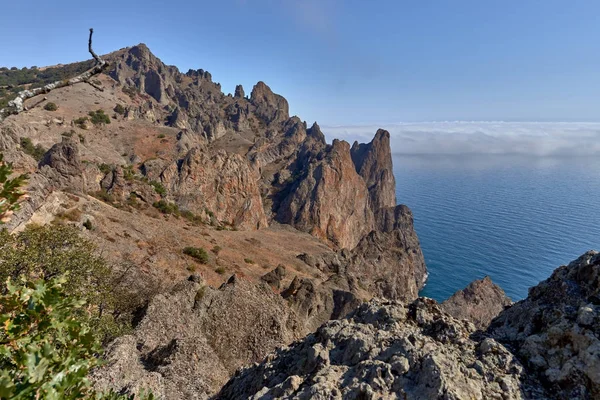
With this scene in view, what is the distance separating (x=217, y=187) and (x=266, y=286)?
198 feet

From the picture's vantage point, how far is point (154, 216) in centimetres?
5541

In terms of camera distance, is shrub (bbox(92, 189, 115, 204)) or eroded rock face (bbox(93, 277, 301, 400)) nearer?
eroded rock face (bbox(93, 277, 301, 400))

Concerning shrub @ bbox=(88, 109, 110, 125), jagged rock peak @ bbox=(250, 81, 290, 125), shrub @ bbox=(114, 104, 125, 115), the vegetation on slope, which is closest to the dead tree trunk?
the vegetation on slope

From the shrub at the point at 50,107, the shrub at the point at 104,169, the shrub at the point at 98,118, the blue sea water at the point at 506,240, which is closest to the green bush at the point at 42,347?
the shrub at the point at 104,169

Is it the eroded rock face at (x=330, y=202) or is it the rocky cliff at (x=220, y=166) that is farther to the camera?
the eroded rock face at (x=330, y=202)

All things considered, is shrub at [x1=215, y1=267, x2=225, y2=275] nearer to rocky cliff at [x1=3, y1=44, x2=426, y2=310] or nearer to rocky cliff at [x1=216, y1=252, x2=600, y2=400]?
rocky cliff at [x1=3, y1=44, x2=426, y2=310]

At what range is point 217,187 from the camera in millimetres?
83875

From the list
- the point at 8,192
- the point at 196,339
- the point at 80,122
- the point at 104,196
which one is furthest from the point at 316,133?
the point at 8,192

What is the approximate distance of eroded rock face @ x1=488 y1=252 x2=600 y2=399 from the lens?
Answer: 6.71 meters

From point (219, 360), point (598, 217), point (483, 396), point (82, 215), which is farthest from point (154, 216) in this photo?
point (598, 217)

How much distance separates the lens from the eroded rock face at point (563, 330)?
671cm

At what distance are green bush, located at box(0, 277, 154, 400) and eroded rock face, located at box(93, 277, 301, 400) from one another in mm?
7579

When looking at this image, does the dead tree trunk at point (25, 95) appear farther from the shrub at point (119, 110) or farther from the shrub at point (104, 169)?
the shrub at point (119, 110)

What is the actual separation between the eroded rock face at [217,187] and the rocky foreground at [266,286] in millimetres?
438
